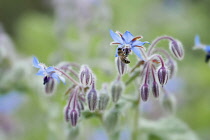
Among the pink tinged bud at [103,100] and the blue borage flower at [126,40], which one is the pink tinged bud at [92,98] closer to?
the pink tinged bud at [103,100]

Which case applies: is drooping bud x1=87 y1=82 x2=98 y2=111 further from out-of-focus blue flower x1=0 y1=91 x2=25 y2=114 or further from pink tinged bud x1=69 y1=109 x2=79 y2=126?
out-of-focus blue flower x1=0 y1=91 x2=25 y2=114

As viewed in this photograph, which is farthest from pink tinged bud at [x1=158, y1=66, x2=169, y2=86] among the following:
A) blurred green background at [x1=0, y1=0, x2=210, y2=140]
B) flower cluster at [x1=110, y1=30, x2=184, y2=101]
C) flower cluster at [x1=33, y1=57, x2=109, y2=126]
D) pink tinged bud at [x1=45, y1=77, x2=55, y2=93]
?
blurred green background at [x1=0, y1=0, x2=210, y2=140]

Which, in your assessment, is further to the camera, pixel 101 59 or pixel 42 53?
pixel 42 53

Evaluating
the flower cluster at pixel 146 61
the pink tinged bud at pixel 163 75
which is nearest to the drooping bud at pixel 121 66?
the flower cluster at pixel 146 61

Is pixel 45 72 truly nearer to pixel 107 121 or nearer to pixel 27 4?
pixel 107 121

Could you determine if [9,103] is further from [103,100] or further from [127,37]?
[127,37]

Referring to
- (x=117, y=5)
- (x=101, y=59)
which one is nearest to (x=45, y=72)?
(x=101, y=59)

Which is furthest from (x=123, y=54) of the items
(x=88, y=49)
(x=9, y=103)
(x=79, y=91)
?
(x=9, y=103)
